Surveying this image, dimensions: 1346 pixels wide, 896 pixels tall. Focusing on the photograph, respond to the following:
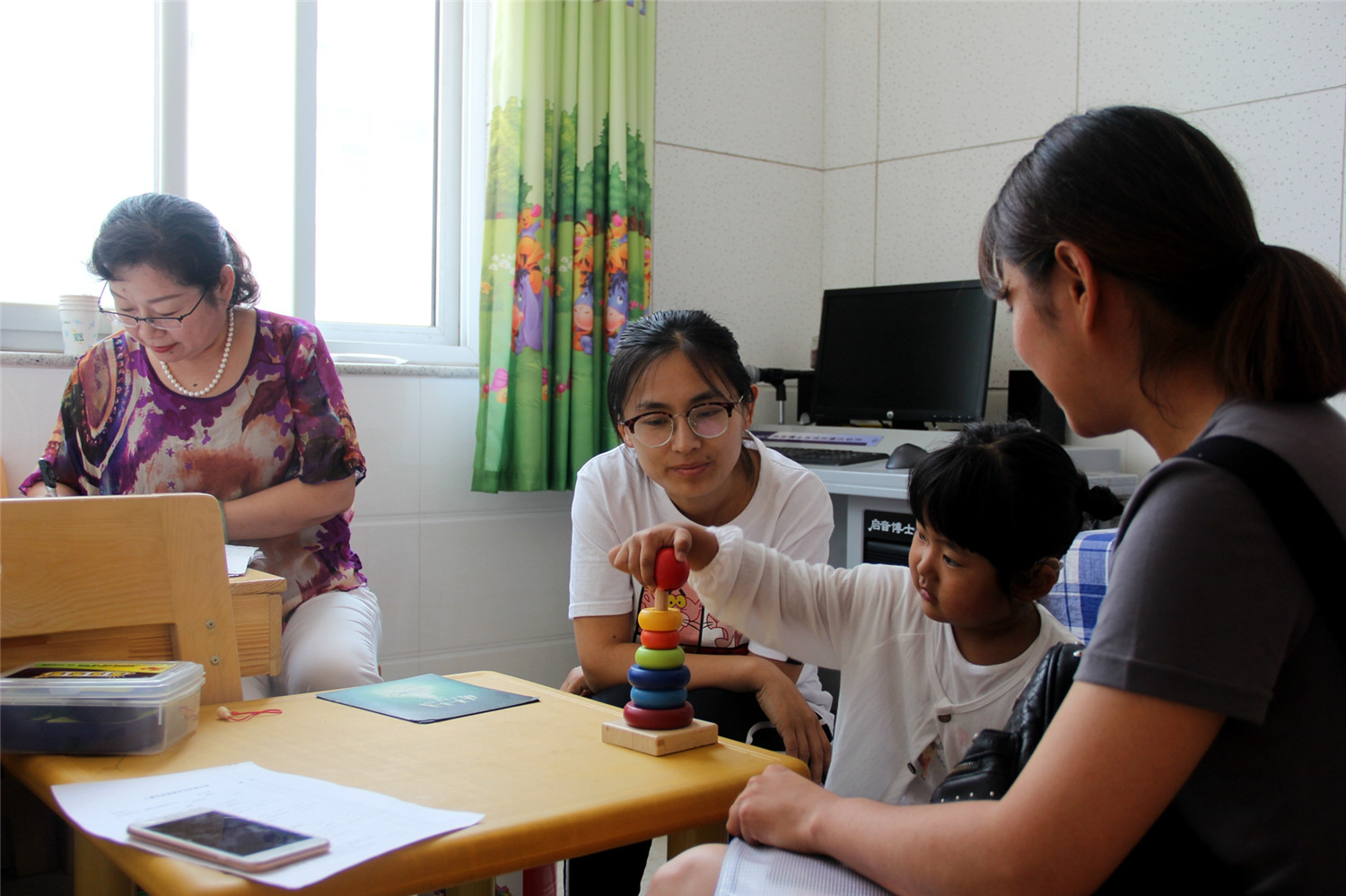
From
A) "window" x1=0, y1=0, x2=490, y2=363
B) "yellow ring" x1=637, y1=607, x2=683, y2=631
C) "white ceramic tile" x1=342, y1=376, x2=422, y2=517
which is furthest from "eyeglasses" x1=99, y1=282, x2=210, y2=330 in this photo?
"yellow ring" x1=637, y1=607, x2=683, y2=631

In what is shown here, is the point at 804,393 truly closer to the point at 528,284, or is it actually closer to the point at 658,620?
the point at 528,284

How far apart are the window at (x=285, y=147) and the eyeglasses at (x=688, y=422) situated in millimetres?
1517

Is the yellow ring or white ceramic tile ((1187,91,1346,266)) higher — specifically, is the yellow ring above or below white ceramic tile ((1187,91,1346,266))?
below

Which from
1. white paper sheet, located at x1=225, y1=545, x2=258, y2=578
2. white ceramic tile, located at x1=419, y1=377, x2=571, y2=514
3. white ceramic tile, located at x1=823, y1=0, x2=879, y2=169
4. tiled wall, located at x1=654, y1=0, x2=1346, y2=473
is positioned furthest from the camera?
white ceramic tile, located at x1=823, y1=0, x2=879, y2=169

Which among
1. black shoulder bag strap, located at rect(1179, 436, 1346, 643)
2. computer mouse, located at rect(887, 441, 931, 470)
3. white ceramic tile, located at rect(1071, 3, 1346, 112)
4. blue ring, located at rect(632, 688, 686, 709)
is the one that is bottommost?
blue ring, located at rect(632, 688, 686, 709)

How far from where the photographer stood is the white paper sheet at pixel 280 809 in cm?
72

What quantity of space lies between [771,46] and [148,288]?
233 cm

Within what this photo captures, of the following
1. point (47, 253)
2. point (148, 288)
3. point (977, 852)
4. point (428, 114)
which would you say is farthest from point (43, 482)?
point (977, 852)

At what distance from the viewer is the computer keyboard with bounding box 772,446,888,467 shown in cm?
264

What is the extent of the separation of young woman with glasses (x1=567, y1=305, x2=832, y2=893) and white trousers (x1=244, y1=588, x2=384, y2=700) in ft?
1.15

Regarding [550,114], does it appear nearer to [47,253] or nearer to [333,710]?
[47,253]

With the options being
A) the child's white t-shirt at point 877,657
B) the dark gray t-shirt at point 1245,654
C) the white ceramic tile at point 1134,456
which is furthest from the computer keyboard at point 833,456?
the dark gray t-shirt at point 1245,654

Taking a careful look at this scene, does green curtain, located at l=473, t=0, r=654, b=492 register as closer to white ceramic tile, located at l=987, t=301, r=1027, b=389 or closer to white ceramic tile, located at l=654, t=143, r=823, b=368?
white ceramic tile, located at l=654, t=143, r=823, b=368

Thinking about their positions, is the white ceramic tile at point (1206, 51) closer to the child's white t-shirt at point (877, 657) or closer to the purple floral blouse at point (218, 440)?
the child's white t-shirt at point (877, 657)
